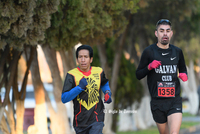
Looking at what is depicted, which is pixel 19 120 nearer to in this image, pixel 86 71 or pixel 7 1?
pixel 7 1

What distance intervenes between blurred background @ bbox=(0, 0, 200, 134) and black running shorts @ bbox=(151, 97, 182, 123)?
271 centimetres

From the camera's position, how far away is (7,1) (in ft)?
20.3

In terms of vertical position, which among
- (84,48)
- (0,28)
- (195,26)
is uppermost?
(195,26)

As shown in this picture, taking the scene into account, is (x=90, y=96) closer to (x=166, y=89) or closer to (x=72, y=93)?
(x=72, y=93)

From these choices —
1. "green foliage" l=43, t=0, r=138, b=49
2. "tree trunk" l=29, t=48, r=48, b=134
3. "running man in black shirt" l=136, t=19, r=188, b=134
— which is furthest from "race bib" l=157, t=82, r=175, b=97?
"tree trunk" l=29, t=48, r=48, b=134

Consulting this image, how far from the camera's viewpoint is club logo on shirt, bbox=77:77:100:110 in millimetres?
4832

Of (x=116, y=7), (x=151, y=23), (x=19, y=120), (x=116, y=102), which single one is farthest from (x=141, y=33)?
(x=19, y=120)

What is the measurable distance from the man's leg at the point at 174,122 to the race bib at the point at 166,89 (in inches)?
12.6

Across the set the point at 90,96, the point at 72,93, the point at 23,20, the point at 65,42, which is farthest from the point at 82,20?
the point at 72,93

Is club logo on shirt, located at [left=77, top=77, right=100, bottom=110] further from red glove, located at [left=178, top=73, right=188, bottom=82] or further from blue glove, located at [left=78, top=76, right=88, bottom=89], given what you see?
red glove, located at [left=178, top=73, right=188, bottom=82]

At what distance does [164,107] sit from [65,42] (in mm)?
3791

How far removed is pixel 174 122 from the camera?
16.3 feet

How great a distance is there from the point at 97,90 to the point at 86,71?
1.02 ft

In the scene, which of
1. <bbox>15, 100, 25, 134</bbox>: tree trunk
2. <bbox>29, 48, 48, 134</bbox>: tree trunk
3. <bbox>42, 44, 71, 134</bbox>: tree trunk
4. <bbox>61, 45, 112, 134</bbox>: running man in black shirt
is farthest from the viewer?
<bbox>42, 44, 71, 134</bbox>: tree trunk
